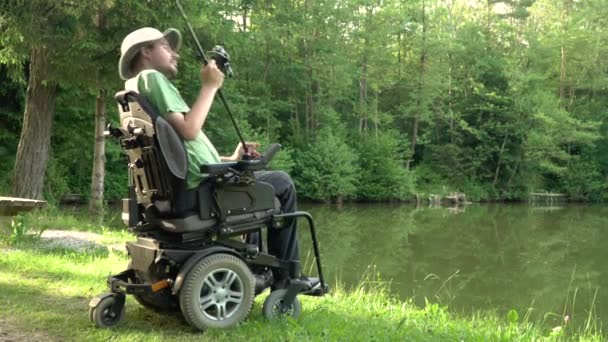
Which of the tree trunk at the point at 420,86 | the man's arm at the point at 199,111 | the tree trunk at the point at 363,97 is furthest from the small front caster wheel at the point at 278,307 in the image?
the tree trunk at the point at 420,86

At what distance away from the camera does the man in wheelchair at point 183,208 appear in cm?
274

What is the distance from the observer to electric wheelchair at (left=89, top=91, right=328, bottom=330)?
2727 mm

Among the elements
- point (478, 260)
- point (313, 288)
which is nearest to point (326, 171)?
point (478, 260)

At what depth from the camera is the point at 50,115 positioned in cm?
878

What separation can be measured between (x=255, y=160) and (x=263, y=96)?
991 inches

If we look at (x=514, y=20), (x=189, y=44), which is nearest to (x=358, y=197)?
(x=514, y=20)

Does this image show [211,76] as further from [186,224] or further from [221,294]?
[221,294]

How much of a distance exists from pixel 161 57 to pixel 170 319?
4.22 feet

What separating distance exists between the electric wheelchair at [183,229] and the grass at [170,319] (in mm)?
103

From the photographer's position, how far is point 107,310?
290cm

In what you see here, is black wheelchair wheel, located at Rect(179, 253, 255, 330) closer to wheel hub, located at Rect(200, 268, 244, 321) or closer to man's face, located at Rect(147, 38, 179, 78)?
wheel hub, located at Rect(200, 268, 244, 321)

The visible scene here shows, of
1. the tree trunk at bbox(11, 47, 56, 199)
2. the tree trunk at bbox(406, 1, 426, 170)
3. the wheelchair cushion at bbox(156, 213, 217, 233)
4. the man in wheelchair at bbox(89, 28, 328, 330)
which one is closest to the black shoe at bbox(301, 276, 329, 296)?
the man in wheelchair at bbox(89, 28, 328, 330)

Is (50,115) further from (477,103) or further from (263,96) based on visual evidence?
(477,103)

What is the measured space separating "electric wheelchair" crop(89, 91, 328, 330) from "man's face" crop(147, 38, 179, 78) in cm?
29
